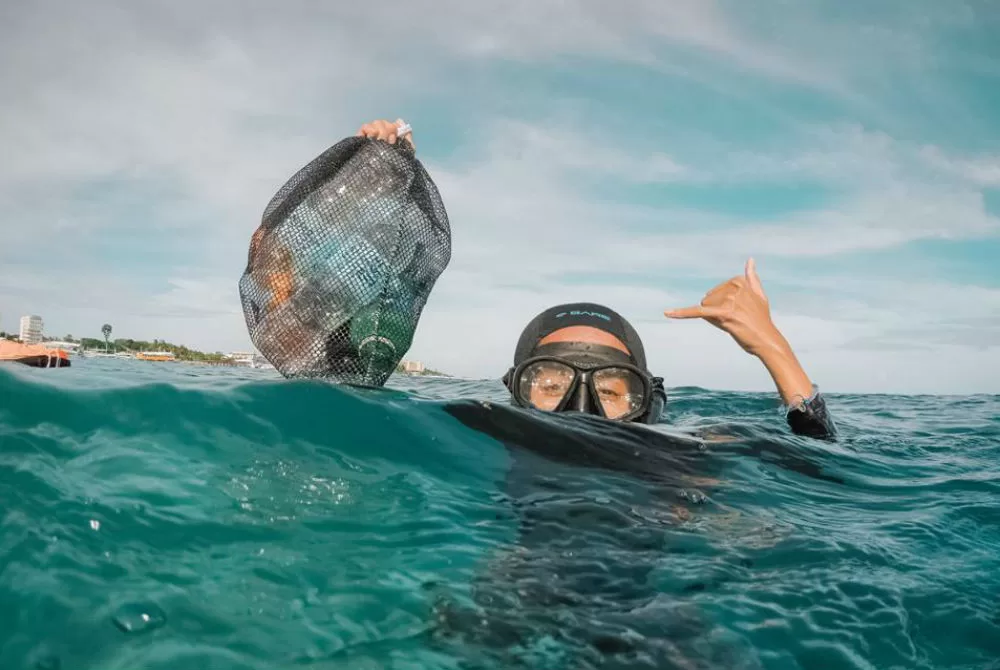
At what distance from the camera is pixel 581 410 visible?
477 cm

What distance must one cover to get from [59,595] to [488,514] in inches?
68.2

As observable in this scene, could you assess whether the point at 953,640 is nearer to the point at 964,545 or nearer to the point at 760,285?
the point at 964,545

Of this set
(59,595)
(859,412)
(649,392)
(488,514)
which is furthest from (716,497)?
(859,412)

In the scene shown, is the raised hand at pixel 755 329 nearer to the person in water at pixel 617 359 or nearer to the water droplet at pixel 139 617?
the person in water at pixel 617 359

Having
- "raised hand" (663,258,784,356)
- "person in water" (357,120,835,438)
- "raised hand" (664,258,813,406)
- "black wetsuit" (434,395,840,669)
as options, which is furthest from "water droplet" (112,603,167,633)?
"raised hand" (664,258,813,406)

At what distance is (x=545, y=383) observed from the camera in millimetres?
4973

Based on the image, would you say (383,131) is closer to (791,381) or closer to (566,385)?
(566,385)

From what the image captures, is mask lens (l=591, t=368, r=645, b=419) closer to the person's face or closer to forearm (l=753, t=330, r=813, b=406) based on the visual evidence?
the person's face

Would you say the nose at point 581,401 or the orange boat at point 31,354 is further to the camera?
the orange boat at point 31,354

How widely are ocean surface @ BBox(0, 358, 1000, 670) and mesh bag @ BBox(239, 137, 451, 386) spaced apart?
0.57m

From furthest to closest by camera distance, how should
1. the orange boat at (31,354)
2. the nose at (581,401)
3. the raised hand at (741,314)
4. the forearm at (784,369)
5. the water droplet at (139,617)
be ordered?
the orange boat at (31,354) → the forearm at (784,369) → the raised hand at (741,314) → the nose at (581,401) → the water droplet at (139,617)

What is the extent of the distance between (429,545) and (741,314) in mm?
3209

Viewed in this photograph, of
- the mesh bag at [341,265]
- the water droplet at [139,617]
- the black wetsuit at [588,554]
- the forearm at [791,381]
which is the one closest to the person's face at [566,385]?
the black wetsuit at [588,554]

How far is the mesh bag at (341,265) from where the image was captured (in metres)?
4.63
